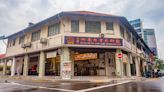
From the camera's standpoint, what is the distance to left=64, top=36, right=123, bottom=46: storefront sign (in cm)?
1697

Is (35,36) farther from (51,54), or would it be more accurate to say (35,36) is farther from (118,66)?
(118,66)

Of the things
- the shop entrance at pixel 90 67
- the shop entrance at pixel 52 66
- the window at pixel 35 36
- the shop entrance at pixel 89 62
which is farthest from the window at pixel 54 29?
the shop entrance at pixel 90 67

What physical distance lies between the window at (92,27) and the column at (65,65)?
130 inches

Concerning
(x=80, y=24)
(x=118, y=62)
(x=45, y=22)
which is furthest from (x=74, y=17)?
(x=118, y=62)

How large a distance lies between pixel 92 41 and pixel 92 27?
183 cm

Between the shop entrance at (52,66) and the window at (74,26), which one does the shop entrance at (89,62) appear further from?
the shop entrance at (52,66)

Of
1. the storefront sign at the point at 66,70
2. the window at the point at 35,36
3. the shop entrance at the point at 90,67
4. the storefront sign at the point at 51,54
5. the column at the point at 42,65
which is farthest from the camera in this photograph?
the window at the point at 35,36

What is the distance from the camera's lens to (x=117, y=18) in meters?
18.5

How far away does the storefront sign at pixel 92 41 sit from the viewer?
1697cm

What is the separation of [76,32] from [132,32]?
34.6 feet

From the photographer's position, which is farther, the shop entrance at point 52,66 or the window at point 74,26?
the shop entrance at point 52,66

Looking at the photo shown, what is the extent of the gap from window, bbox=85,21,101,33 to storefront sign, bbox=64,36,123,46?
1115 millimetres

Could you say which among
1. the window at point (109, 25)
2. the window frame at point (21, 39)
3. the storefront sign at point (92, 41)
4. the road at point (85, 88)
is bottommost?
the road at point (85, 88)

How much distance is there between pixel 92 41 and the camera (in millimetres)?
17250
